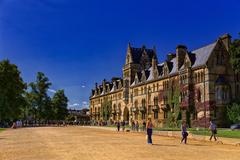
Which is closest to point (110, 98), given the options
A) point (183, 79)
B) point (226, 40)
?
point (183, 79)

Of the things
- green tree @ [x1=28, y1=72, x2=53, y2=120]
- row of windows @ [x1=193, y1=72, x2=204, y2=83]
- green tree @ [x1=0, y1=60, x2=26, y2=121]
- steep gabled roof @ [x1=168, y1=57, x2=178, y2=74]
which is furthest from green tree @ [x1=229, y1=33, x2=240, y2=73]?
green tree @ [x1=28, y1=72, x2=53, y2=120]

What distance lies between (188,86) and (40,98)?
73.3 m

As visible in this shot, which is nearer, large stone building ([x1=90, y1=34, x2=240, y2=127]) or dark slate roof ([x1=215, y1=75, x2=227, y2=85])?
large stone building ([x1=90, y1=34, x2=240, y2=127])

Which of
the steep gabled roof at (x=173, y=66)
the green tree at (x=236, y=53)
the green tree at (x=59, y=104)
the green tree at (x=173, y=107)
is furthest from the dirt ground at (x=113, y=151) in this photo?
the green tree at (x=59, y=104)

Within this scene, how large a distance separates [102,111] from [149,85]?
4333cm

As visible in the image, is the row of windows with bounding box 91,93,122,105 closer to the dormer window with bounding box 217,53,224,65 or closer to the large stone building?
the large stone building

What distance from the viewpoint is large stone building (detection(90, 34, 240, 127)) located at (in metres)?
69.6

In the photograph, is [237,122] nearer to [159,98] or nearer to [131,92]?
[159,98]

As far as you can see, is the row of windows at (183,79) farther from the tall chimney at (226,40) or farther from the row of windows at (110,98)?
the row of windows at (110,98)

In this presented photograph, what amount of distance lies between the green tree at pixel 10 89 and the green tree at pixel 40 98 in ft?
126

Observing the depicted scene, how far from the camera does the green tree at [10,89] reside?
83.1 meters

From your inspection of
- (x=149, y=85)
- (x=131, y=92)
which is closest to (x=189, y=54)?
(x=149, y=85)

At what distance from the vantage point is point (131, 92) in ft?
355

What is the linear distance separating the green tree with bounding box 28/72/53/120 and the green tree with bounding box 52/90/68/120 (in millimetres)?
6442
